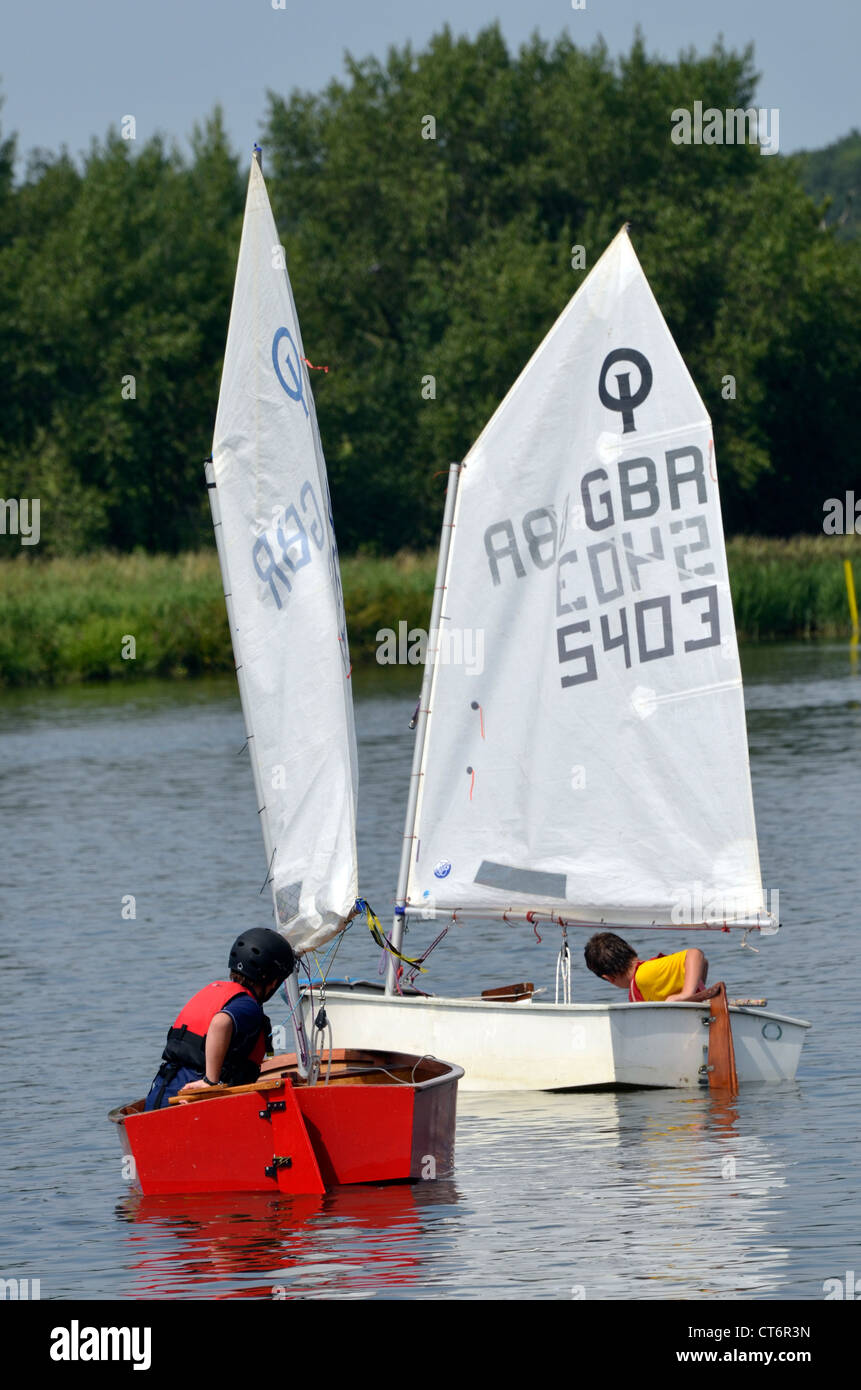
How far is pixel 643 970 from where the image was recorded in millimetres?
13500

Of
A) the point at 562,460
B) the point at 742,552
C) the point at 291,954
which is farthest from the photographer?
the point at 742,552

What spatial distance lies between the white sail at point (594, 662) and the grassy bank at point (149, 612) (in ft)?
103

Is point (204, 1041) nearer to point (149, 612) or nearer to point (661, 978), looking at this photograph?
point (661, 978)

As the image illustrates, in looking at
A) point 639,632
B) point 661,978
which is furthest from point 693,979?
point 639,632

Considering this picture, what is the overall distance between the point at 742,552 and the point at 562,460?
4105 centimetres

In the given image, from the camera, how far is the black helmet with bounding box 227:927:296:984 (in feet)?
36.3

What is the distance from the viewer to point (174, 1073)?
11305 millimetres

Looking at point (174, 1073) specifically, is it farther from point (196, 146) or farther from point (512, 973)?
point (196, 146)

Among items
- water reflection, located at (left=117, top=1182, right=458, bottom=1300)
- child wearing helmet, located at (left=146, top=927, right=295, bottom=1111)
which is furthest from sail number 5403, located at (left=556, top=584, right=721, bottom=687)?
water reflection, located at (left=117, top=1182, right=458, bottom=1300)

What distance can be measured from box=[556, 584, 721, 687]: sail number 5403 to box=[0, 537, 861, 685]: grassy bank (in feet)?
103

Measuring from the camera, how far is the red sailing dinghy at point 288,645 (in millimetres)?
11758

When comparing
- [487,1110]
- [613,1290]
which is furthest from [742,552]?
[613,1290]

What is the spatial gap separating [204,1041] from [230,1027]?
0.31 metres

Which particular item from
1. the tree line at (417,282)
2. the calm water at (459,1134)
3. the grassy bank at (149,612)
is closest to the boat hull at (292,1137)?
the calm water at (459,1134)
